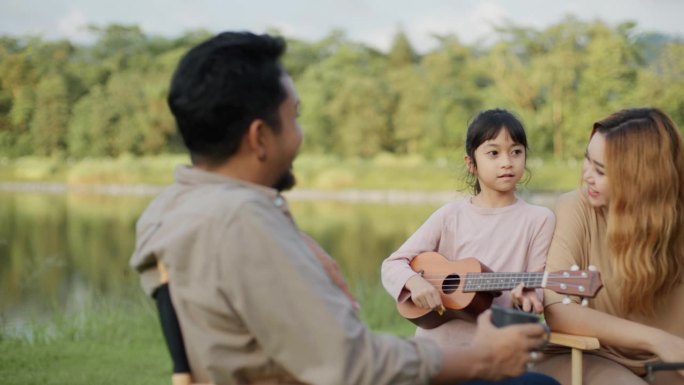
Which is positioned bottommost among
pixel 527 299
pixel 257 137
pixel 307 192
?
pixel 307 192

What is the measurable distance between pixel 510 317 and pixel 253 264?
1.76 ft

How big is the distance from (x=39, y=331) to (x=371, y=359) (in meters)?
5.27

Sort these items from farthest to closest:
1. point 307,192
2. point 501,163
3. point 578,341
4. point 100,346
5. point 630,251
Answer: point 307,192 < point 100,346 < point 501,163 < point 630,251 < point 578,341

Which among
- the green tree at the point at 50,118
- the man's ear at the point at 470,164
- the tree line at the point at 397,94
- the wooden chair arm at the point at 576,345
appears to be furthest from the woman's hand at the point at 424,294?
the green tree at the point at 50,118

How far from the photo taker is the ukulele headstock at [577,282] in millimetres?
2156

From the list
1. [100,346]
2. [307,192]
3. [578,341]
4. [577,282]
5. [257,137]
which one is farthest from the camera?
[307,192]

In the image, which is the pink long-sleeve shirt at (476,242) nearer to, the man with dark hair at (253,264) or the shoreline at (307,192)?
the man with dark hair at (253,264)

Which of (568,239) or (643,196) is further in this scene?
(568,239)

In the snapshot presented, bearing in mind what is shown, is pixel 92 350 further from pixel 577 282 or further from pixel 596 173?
pixel 577 282

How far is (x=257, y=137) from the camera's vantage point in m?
1.60

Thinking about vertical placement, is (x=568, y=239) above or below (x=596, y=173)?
below

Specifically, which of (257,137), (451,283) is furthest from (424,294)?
(257,137)

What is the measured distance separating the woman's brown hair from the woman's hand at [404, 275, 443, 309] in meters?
0.54

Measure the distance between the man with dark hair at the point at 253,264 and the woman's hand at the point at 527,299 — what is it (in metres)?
0.70
